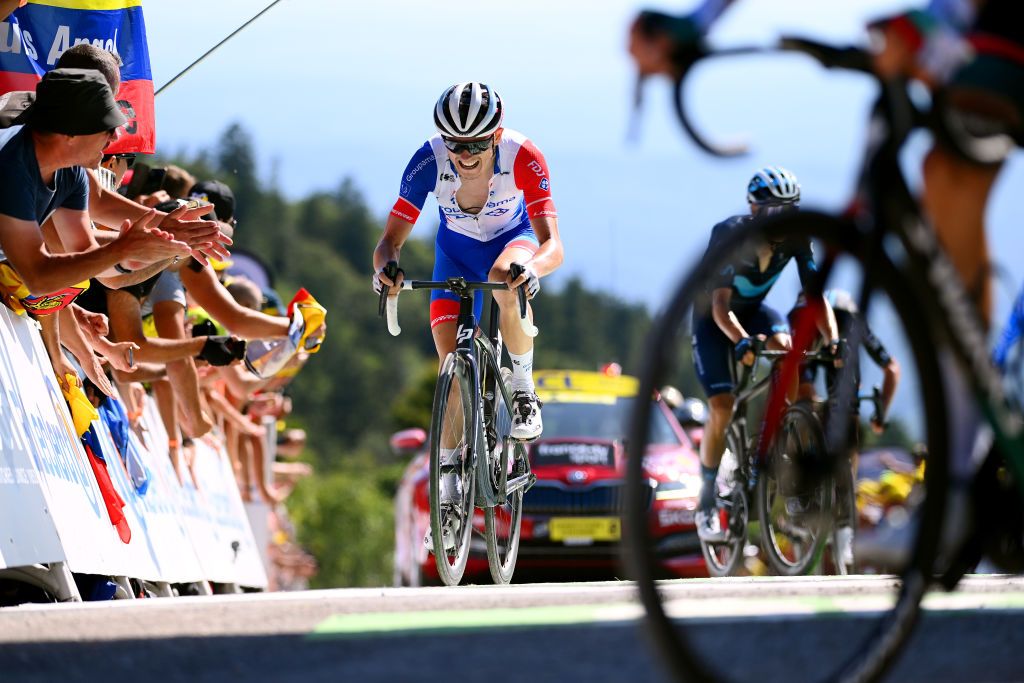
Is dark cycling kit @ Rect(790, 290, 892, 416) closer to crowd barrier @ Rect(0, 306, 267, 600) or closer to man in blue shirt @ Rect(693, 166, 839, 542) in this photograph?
man in blue shirt @ Rect(693, 166, 839, 542)

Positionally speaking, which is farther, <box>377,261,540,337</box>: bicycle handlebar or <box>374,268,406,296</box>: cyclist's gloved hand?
<box>374,268,406,296</box>: cyclist's gloved hand

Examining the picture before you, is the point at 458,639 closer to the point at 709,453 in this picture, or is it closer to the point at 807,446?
the point at 807,446

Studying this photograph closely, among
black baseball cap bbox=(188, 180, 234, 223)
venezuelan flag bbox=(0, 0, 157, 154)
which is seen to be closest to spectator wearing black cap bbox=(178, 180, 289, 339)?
black baseball cap bbox=(188, 180, 234, 223)

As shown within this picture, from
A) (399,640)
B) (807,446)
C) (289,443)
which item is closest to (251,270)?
(289,443)

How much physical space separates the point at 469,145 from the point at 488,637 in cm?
489

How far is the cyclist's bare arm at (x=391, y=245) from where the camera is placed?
8852mm

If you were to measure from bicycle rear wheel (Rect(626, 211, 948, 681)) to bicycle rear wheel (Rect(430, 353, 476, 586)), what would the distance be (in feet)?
16.0

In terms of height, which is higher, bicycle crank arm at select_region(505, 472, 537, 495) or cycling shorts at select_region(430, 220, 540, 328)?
cycling shorts at select_region(430, 220, 540, 328)

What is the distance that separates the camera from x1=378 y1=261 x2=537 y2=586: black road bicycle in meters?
8.55

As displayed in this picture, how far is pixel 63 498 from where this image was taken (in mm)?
7887

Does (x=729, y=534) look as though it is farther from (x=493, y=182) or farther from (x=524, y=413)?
(x=493, y=182)

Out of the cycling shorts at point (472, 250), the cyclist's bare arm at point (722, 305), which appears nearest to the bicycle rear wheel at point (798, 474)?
the cyclist's bare arm at point (722, 305)

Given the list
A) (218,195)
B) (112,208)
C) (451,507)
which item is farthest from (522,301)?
(218,195)

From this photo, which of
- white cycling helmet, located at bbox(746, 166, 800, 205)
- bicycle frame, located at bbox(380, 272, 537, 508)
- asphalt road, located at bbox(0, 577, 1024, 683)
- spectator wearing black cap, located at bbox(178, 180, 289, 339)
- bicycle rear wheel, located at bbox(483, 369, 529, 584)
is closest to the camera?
asphalt road, located at bbox(0, 577, 1024, 683)
